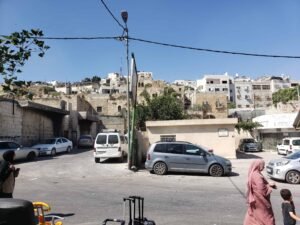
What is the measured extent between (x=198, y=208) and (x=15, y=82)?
24.2 feet

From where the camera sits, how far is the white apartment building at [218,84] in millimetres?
115881

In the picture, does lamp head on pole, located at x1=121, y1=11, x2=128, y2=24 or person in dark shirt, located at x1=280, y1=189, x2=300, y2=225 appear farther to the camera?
lamp head on pole, located at x1=121, y1=11, x2=128, y2=24

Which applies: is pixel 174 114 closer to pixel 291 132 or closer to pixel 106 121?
pixel 291 132

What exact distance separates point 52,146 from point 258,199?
24008mm

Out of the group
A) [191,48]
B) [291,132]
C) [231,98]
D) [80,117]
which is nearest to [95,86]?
[231,98]

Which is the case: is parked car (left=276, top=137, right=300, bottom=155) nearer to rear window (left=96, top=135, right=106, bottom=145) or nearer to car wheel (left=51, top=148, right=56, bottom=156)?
rear window (left=96, top=135, right=106, bottom=145)

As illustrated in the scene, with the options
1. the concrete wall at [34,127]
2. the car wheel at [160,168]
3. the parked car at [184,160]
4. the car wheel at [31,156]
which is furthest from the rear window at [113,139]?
the concrete wall at [34,127]

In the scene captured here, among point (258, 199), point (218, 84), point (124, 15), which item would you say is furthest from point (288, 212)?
point (218, 84)

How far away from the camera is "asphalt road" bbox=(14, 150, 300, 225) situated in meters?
8.97

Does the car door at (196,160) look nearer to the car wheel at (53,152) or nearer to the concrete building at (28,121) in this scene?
the car wheel at (53,152)

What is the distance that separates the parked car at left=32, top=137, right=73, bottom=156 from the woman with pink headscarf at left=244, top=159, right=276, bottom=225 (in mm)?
23526

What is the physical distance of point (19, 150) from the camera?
75.8 feet

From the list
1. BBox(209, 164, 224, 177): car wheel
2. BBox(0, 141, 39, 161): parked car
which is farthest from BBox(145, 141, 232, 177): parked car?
BBox(0, 141, 39, 161): parked car

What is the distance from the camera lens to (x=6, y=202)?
318 cm
